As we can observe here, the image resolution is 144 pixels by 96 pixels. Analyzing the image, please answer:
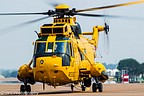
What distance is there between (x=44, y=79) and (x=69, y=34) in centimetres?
340

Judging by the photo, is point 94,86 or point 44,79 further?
→ point 94,86

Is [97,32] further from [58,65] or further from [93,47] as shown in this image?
[58,65]

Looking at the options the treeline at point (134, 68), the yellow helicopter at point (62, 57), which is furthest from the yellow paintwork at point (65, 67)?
the treeline at point (134, 68)

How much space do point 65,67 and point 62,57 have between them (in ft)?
2.22

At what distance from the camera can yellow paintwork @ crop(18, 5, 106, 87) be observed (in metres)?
39.2

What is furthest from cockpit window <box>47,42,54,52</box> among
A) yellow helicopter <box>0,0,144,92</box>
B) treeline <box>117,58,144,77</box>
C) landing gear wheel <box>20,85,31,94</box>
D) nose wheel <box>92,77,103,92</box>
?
treeline <box>117,58,144,77</box>

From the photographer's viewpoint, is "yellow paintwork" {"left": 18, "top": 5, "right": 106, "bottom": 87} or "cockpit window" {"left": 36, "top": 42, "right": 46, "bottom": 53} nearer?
"yellow paintwork" {"left": 18, "top": 5, "right": 106, "bottom": 87}

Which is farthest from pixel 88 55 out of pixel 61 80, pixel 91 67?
pixel 61 80

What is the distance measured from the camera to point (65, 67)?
39.7 metres

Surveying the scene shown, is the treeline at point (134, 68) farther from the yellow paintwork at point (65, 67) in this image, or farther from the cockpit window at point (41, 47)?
the cockpit window at point (41, 47)

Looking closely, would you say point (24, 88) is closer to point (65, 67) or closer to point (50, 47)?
point (65, 67)

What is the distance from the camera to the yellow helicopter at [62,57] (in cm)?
3934

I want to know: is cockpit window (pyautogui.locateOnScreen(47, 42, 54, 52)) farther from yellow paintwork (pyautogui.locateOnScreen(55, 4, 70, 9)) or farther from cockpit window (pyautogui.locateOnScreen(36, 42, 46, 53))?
yellow paintwork (pyautogui.locateOnScreen(55, 4, 70, 9))

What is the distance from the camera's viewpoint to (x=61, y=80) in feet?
131
